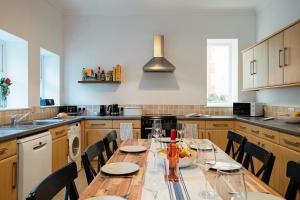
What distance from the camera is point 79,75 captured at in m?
4.79

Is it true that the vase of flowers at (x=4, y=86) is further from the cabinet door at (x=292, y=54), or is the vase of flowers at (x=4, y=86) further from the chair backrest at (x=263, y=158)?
the cabinet door at (x=292, y=54)

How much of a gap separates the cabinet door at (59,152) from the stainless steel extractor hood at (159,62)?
5.83 feet

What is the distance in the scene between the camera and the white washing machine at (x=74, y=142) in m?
3.61

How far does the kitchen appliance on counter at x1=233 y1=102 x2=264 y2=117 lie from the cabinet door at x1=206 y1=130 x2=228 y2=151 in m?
0.54

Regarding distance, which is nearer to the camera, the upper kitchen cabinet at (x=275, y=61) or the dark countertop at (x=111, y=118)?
the dark countertop at (x=111, y=118)

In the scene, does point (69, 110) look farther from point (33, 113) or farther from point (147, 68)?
point (147, 68)

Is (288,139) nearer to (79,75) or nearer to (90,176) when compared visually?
(90,176)

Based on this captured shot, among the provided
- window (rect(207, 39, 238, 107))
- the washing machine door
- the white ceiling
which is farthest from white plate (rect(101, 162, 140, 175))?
window (rect(207, 39, 238, 107))

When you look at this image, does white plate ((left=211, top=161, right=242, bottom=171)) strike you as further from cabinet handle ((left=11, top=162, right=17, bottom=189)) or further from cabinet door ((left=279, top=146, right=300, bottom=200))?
cabinet handle ((left=11, top=162, right=17, bottom=189))

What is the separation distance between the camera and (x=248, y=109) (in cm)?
437

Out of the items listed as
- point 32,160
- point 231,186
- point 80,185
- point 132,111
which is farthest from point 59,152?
point 231,186

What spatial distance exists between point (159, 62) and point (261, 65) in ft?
5.18

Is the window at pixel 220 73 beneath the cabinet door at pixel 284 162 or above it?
above

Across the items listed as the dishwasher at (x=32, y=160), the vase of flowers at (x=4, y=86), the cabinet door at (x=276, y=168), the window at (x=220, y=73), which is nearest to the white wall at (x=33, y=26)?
the vase of flowers at (x=4, y=86)
